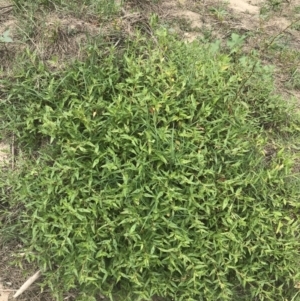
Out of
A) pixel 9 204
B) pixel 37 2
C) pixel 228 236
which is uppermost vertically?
pixel 37 2

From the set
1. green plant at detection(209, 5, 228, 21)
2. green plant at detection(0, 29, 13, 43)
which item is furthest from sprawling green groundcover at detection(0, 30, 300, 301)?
green plant at detection(209, 5, 228, 21)

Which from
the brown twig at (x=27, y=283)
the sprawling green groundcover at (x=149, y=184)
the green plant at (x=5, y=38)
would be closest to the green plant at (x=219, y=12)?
the sprawling green groundcover at (x=149, y=184)

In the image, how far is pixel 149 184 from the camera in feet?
9.84

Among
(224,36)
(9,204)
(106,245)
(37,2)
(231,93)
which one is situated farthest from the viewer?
(224,36)

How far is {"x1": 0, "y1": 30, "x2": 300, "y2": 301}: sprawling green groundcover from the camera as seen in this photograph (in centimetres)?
292

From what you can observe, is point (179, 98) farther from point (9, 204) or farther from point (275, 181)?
point (9, 204)

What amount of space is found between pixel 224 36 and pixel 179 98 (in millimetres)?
1207

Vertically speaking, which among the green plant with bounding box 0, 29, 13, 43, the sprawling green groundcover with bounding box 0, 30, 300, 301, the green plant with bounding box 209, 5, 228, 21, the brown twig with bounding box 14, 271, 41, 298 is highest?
the green plant with bounding box 209, 5, 228, 21

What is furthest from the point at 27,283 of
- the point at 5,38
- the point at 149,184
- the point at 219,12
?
the point at 219,12

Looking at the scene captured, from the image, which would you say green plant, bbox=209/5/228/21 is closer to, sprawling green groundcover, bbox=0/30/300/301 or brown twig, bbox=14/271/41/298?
sprawling green groundcover, bbox=0/30/300/301

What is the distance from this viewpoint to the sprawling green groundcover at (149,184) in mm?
2922

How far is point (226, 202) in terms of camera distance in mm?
3033

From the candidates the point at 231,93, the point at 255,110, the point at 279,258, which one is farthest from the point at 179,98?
the point at 279,258

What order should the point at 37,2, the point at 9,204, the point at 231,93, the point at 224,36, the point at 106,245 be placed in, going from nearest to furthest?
the point at 106,245, the point at 9,204, the point at 231,93, the point at 37,2, the point at 224,36
